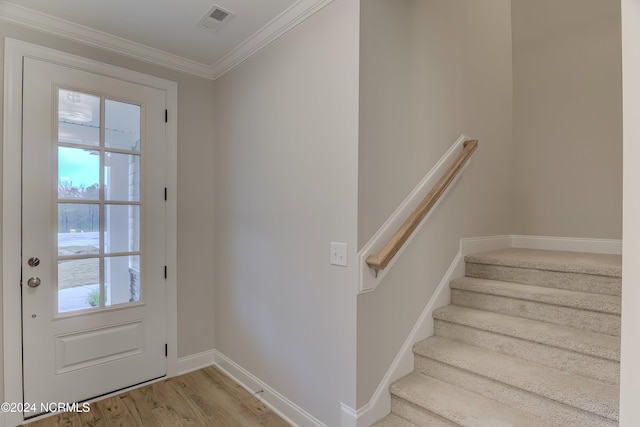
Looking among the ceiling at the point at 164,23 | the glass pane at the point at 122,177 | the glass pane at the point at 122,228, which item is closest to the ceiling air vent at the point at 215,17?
the ceiling at the point at 164,23

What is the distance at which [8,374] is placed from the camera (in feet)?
6.62

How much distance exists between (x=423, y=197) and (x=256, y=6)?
1581 millimetres

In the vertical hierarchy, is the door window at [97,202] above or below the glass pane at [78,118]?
below

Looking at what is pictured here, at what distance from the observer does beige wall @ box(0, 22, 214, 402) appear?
2.73m

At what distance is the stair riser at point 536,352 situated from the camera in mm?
1596

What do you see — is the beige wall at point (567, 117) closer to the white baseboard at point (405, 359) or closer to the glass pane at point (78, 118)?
the white baseboard at point (405, 359)

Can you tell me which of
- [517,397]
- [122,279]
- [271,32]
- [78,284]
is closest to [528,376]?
[517,397]

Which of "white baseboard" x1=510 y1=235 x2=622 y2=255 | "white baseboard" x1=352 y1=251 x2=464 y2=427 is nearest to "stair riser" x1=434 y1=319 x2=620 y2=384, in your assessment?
"white baseboard" x1=352 y1=251 x2=464 y2=427

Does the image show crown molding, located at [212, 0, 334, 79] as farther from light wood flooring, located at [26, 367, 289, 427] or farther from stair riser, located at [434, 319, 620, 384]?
light wood flooring, located at [26, 367, 289, 427]

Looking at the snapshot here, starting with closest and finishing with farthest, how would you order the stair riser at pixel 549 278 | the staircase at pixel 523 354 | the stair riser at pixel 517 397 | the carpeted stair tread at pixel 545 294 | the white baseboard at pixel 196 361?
the stair riser at pixel 517 397
the staircase at pixel 523 354
the carpeted stair tread at pixel 545 294
the stair riser at pixel 549 278
the white baseboard at pixel 196 361

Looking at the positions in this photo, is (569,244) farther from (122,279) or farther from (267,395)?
(122,279)

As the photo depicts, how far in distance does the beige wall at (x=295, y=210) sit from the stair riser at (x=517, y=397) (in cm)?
57

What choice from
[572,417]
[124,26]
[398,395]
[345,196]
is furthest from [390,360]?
[124,26]

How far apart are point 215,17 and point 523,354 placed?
276cm
